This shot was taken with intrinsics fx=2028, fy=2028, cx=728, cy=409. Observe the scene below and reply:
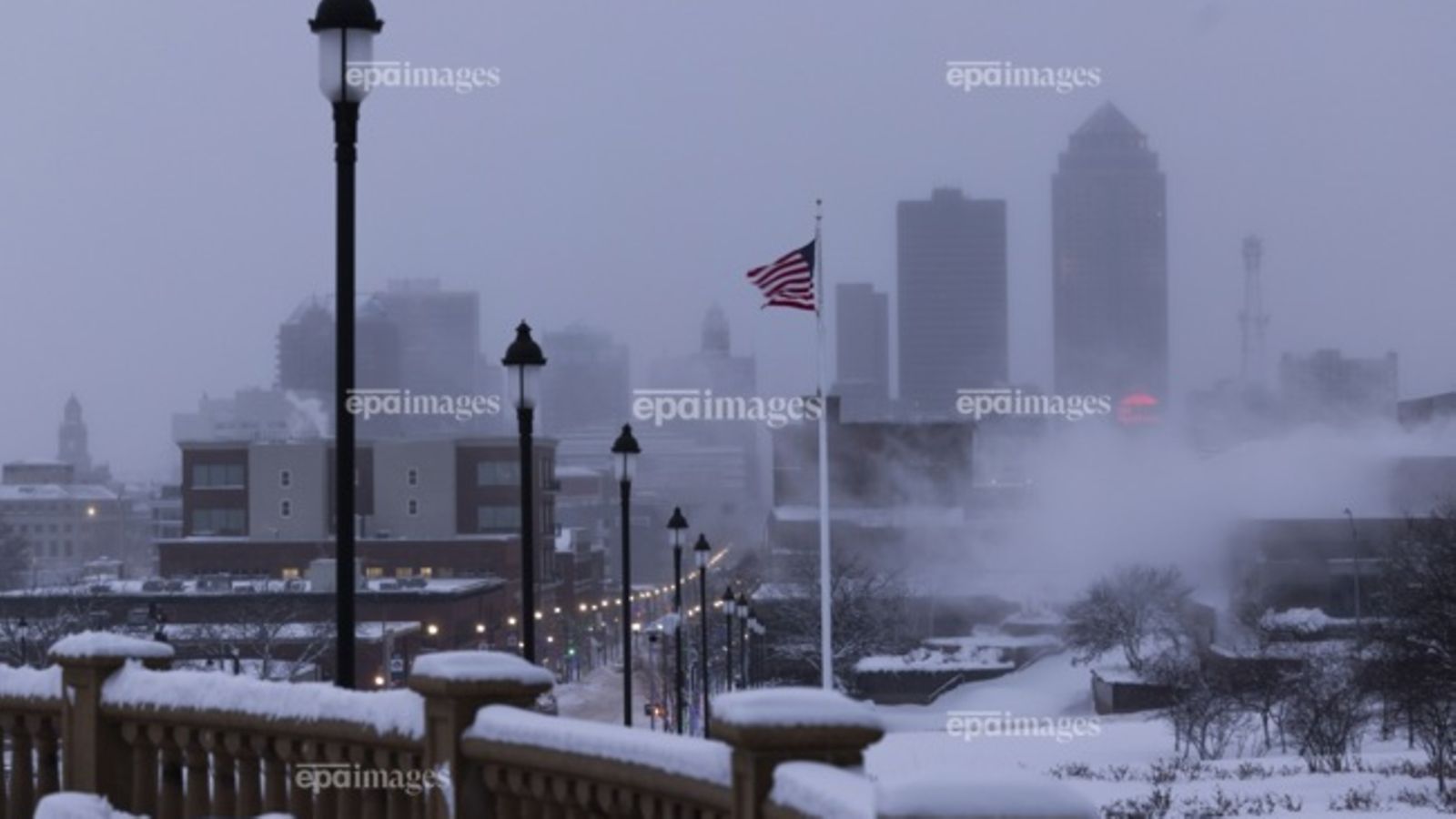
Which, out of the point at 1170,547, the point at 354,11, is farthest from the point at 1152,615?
the point at 354,11

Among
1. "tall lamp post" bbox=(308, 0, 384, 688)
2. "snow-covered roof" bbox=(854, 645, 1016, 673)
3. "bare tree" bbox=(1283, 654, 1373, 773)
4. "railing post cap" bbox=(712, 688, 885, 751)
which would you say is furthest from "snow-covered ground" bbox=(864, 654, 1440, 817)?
"railing post cap" bbox=(712, 688, 885, 751)

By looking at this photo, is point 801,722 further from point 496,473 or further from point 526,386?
point 496,473

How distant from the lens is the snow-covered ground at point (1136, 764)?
Result: 4144 cm

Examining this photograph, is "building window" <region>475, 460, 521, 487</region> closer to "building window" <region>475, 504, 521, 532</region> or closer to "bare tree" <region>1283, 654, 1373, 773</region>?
"building window" <region>475, 504, 521, 532</region>

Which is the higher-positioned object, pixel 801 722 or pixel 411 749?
pixel 801 722

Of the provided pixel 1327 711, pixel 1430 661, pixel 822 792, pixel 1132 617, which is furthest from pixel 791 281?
pixel 1132 617

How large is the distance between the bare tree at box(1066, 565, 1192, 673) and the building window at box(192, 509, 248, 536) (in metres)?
50.5

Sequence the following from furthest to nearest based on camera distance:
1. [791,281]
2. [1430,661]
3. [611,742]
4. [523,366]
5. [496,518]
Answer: [496,518]
[1430,661]
[791,281]
[523,366]
[611,742]

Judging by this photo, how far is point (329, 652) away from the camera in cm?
8212

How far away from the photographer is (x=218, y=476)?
407 feet

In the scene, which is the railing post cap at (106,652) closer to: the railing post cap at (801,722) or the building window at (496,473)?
the railing post cap at (801,722)

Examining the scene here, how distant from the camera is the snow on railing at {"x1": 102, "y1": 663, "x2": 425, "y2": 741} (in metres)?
9.48

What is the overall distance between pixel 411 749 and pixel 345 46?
5876 mm

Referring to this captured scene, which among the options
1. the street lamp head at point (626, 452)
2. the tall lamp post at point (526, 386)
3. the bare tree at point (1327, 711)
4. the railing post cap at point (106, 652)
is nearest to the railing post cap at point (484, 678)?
the railing post cap at point (106, 652)
